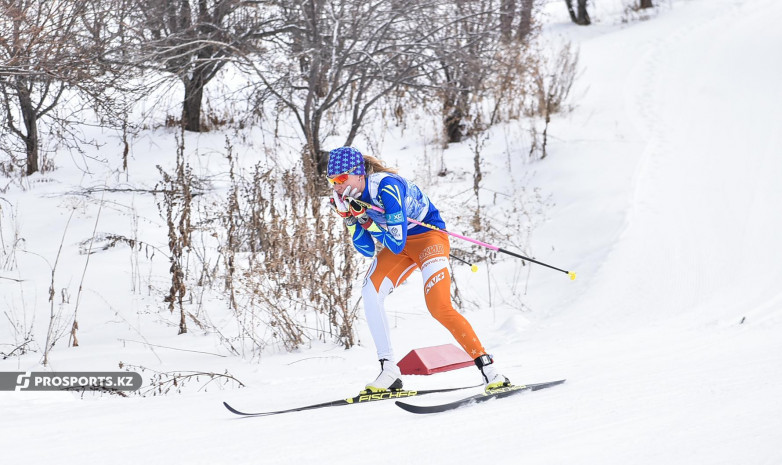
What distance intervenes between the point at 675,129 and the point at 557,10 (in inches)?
552

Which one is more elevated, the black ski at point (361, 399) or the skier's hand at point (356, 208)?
the skier's hand at point (356, 208)

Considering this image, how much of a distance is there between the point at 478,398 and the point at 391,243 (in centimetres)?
91

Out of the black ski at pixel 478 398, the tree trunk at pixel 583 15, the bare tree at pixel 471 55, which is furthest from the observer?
the tree trunk at pixel 583 15

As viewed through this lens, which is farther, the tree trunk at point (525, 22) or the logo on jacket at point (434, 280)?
the tree trunk at point (525, 22)

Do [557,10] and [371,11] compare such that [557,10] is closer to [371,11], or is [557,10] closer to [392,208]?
[371,11]

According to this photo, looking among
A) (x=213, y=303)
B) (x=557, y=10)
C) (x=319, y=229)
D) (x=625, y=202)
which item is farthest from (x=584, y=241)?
(x=557, y=10)

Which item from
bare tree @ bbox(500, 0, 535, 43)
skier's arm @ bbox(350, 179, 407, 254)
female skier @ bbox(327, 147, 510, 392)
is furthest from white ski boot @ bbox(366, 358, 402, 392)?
bare tree @ bbox(500, 0, 535, 43)

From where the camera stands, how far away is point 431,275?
391cm

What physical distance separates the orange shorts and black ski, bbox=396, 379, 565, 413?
0.23 metres

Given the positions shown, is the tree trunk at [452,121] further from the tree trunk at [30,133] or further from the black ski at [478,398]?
the black ski at [478,398]

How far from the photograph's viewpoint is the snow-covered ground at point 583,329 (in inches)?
109

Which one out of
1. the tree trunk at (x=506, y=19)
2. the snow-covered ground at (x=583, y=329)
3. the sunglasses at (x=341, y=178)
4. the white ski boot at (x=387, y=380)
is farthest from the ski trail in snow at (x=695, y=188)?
the sunglasses at (x=341, y=178)

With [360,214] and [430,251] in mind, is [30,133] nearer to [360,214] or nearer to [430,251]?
[360,214]

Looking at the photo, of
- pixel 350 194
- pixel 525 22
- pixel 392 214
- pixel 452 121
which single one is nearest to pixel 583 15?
pixel 525 22
